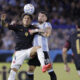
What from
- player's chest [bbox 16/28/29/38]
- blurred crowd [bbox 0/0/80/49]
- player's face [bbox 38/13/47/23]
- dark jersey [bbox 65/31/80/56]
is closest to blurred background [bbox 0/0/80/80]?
blurred crowd [bbox 0/0/80/49]

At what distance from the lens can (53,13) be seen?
17.8 meters

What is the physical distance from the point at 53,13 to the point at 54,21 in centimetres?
120

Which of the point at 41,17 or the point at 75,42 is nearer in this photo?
the point at 75,42

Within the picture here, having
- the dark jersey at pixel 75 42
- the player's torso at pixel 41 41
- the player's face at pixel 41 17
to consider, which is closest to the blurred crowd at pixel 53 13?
the player's torso at pixel 41 41

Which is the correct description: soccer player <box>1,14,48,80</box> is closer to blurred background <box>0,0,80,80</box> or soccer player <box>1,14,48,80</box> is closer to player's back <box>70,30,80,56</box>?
player's back <box>70,30,80,56</box>

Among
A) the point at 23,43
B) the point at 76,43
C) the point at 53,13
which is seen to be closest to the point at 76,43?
the point at 76,43

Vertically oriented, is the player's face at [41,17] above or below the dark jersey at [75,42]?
above

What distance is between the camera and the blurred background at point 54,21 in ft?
48.1

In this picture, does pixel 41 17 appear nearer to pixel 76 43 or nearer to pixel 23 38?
pixel 23 38

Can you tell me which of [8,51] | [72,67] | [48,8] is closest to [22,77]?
[72,67]

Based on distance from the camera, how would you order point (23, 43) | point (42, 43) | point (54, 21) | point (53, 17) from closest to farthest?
point (23, 43), point (42, 43), point (54, 21), point (53, 17)

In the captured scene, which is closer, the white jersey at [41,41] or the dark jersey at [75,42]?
the dark jersey at [75,42]

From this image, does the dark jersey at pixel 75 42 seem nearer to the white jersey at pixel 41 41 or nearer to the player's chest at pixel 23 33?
the player's chest at pixel 23 33

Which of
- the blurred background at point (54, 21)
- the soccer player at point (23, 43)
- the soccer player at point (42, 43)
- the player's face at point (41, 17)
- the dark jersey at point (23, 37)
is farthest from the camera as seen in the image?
the blurred background at point (54, 21)
